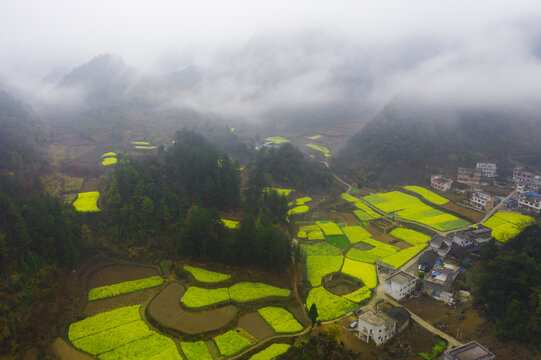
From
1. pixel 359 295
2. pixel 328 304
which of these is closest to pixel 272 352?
pixel 328 304

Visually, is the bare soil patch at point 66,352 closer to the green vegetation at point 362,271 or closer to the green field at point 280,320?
the green field at point 280,320

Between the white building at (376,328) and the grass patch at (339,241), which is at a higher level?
the white building at (376,328)

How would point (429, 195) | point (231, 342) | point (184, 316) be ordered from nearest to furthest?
point (231, 342) → point (184, 316) → point (429, 195)

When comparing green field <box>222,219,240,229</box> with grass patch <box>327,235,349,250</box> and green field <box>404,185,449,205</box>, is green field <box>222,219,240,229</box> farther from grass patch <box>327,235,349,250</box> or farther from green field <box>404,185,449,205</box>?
green field <box>404,185,449,205</box>

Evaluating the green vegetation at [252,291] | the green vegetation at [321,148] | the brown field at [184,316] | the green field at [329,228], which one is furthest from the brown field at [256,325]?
the green vegetation at [321,148]

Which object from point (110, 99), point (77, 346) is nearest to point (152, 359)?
point (77, 346)

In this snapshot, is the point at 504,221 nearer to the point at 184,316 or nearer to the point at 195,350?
the point at 184,316
